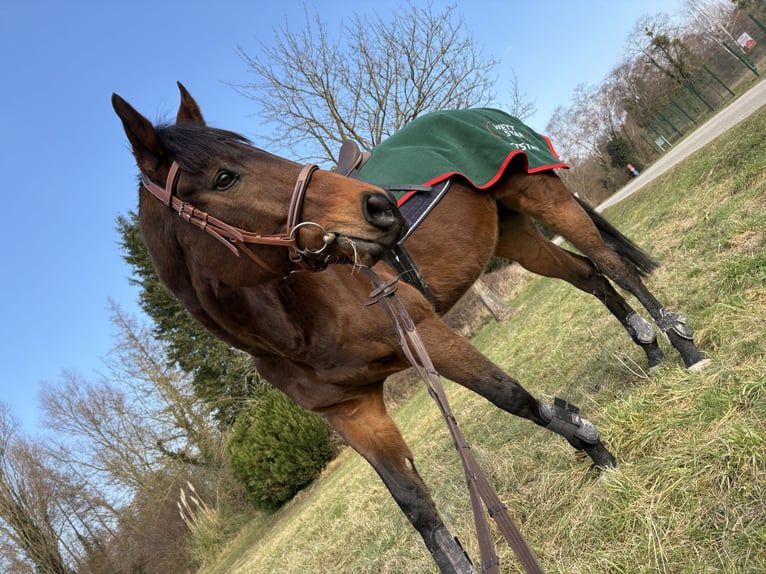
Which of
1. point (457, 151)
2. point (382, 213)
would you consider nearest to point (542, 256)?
point (457, 151)

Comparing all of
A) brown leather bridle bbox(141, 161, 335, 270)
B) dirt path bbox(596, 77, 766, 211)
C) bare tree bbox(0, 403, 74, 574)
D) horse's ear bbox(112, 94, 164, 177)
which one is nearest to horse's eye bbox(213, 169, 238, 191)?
brown leather bridle bbox(141, 161, 335, 270)

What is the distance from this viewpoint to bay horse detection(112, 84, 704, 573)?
2.18 meters

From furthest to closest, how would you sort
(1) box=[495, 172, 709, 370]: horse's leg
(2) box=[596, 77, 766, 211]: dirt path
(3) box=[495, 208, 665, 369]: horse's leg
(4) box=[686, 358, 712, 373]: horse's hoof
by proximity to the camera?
(2) box=[596, 77, 766, 211]: dirt path, (3) box=[495, 208, 665, 369]: horse's leg, (1) box=[495, 172, 709, 370]: horse's leg, (4) box=[686, 358, 712, 373]: horse's hoof

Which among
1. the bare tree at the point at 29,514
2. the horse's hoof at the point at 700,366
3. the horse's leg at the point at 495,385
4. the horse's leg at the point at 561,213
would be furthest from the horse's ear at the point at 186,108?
the bare tree at the point at 29,514

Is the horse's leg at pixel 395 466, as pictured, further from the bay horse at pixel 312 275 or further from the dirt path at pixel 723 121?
the dirt path at pixel 723 121

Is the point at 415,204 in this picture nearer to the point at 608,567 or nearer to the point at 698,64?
the point at 608,567

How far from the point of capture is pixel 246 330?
9.26 feet

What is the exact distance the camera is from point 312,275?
286cm

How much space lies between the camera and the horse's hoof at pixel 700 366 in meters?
Result: 3.01

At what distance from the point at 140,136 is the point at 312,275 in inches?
40.9

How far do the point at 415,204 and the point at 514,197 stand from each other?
1097 mm

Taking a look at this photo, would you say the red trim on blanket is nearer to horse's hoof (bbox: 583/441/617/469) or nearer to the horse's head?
the horse's head

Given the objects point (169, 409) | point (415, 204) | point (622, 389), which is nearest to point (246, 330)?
point (415, 204)

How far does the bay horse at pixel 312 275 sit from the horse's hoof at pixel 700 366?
1.85 feet
